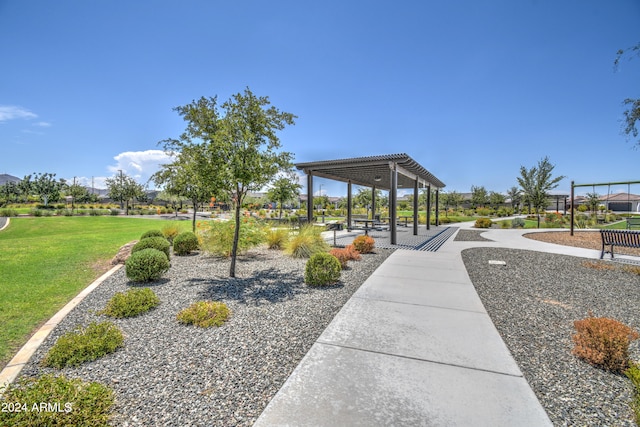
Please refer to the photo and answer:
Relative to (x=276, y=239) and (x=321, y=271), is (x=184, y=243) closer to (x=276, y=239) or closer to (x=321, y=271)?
(x=276, y=239)

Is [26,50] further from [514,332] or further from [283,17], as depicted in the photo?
[514,332]

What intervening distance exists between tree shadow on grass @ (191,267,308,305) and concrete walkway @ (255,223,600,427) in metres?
1.34

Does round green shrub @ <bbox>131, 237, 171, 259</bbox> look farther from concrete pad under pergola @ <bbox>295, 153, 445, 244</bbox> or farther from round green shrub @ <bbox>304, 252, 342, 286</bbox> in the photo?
concrete pad under pergola @ <bbox>295, 153, 445, 244</bbox>

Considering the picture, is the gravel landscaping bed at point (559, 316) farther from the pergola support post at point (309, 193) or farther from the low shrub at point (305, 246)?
the pergola support post at point (309, 193)

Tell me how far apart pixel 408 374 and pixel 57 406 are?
2.68 metres

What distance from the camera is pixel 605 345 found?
2707 millimetres

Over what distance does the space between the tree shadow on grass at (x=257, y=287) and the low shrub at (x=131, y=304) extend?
0.84 metres

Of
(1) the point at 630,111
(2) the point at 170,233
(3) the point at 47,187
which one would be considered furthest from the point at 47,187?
(1) the point at 630,111

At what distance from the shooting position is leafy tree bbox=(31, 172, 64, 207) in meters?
46.5

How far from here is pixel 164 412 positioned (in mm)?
2066

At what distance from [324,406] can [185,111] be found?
6.43 m

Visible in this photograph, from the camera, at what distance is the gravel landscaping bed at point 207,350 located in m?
2.14

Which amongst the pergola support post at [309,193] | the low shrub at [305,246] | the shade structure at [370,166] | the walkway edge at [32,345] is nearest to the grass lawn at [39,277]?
the walkway edge at [32,345]

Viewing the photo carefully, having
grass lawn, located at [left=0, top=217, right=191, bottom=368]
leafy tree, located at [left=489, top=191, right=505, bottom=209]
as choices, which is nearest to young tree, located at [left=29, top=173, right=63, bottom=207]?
grass lawn, located at [left=0, top=217, right=191, bottom=368]
